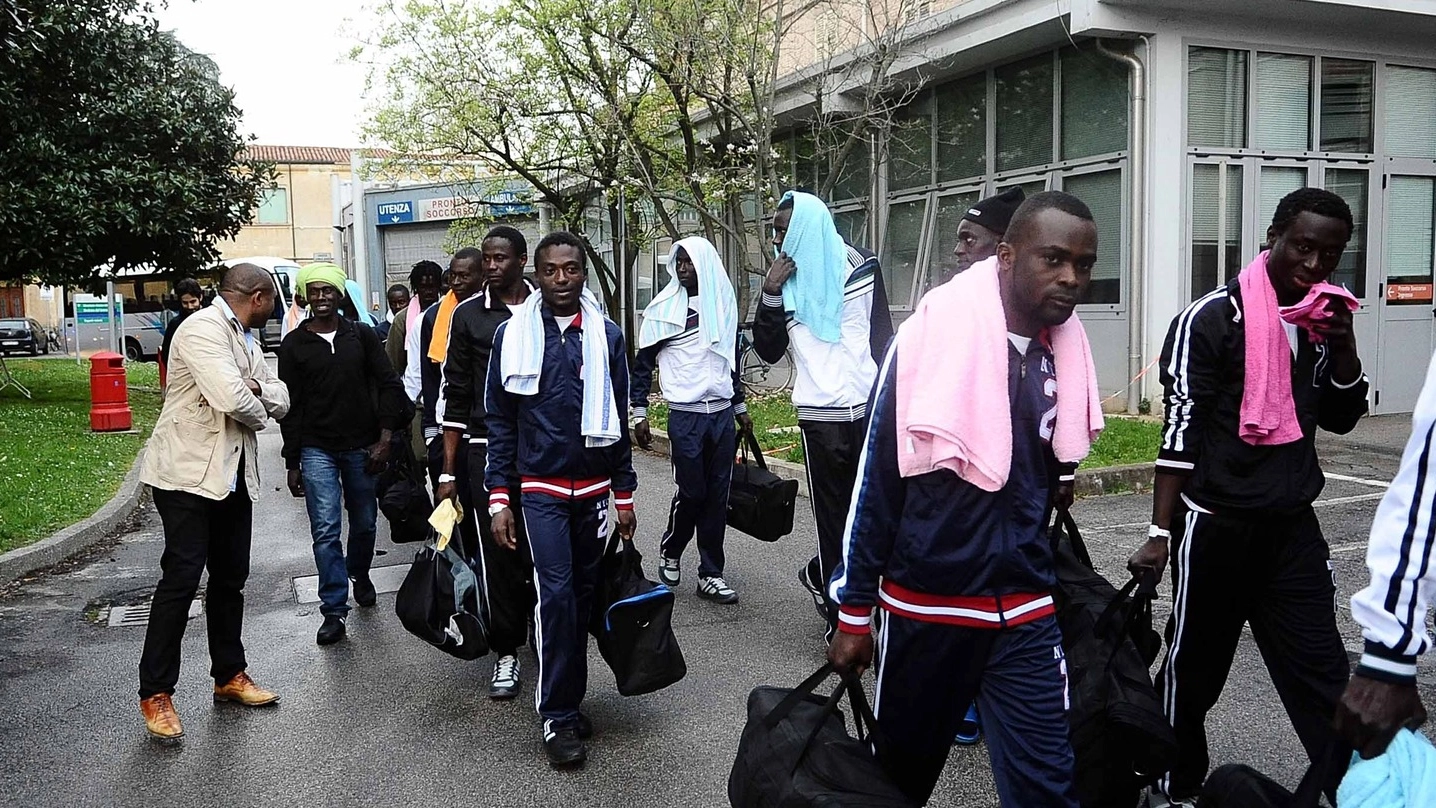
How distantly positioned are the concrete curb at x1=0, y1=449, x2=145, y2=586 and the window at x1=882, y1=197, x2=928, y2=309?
10.5 meters

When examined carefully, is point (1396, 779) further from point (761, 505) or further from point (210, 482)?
point (761, 505)

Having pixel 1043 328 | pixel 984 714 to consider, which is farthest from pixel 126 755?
pixel 1043 328

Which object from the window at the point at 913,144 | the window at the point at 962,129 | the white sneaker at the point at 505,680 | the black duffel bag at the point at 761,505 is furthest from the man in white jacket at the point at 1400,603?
the window at the point at 913,144

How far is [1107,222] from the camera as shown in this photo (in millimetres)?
14039

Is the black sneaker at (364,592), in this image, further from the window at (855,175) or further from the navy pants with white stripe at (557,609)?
the window at (855,175)

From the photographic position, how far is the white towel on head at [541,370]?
4.77 metres

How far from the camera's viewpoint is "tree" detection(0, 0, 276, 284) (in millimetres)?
17656

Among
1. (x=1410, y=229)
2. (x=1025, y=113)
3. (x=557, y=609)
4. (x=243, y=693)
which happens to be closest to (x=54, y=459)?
(x=243, y=693)

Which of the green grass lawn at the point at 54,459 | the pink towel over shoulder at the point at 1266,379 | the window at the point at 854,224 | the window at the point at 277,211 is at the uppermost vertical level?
the window at the point at 277,211

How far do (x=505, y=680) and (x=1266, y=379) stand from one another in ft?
11.5

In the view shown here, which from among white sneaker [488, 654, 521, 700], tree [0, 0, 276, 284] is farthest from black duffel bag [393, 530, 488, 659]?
tree [0, 0, 276, 284]

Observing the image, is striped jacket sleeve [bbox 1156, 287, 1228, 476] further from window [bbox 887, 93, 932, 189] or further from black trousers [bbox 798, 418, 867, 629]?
window [bbox 887, 93, 932, 189]

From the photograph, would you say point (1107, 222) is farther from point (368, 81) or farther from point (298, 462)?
point (368, 81)

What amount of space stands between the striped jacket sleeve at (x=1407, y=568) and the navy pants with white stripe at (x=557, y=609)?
314cm
